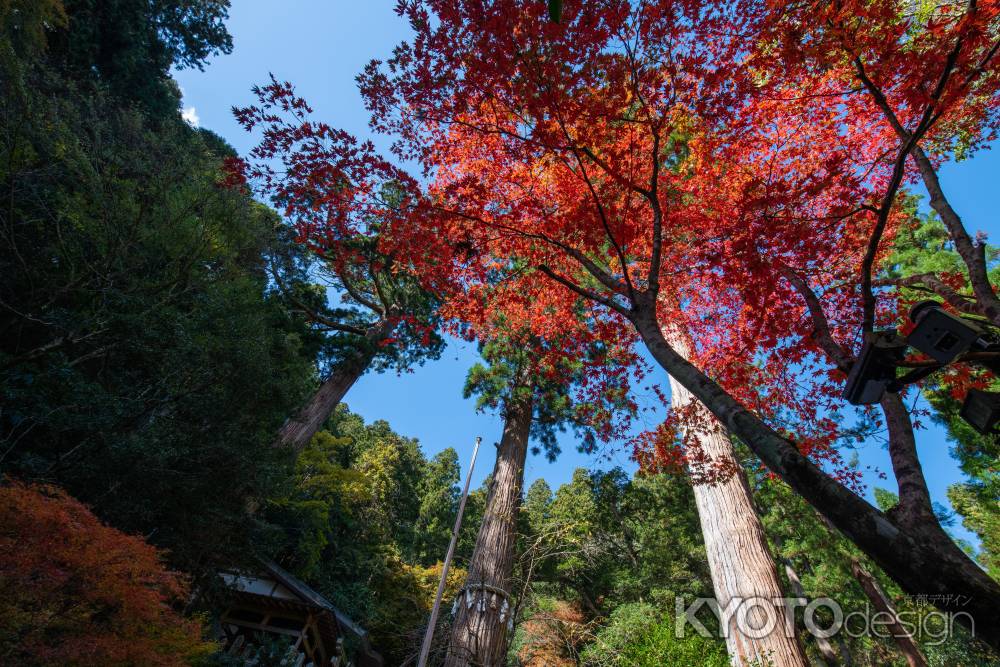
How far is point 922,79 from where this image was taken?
4098 mm

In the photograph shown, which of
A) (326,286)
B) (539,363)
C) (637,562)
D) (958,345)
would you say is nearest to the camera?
(958,345)

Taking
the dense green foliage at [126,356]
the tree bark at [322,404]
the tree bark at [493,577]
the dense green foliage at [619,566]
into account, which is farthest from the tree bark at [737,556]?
the tree bark at [322,404]

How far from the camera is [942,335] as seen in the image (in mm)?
2506

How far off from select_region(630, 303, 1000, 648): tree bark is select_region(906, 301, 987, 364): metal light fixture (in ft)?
3.56

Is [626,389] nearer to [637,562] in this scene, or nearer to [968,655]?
[637,562]

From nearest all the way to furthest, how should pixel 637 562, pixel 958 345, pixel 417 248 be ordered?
pixel 958 345, pixel 417 248, pixel 637 562

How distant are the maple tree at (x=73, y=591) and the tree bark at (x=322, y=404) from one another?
383 centimetres

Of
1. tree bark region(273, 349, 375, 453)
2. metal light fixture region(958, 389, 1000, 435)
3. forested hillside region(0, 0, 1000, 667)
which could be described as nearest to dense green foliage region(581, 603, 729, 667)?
forested hillside region(0, 0, 1000, 667)

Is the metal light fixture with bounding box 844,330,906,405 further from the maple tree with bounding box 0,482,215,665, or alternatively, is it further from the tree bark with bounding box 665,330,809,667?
the maple tree with bounding box 0,482,215,665

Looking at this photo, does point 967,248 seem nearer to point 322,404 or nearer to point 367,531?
point 322,404

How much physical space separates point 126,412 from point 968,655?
2625 centimetres

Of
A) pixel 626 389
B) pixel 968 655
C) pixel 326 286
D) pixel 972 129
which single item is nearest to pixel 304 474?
pixel 326 286

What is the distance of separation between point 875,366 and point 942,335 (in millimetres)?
370

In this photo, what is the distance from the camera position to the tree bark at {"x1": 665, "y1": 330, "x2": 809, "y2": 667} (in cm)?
438
